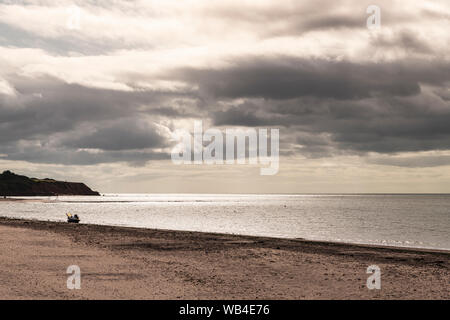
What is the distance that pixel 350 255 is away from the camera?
2600cm

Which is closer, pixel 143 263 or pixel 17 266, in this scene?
pixel 17 266

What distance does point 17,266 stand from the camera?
63.4 feet

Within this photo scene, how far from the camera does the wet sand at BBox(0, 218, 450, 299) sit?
49.2 ft

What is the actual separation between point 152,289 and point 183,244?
49.3ft

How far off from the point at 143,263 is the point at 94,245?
8.58 metres

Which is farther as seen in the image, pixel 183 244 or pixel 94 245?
pixel 183 244

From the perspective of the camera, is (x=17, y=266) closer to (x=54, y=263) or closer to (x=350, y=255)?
(x=54, y=263)

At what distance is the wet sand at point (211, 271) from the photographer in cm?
1499

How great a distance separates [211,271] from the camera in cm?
1936
